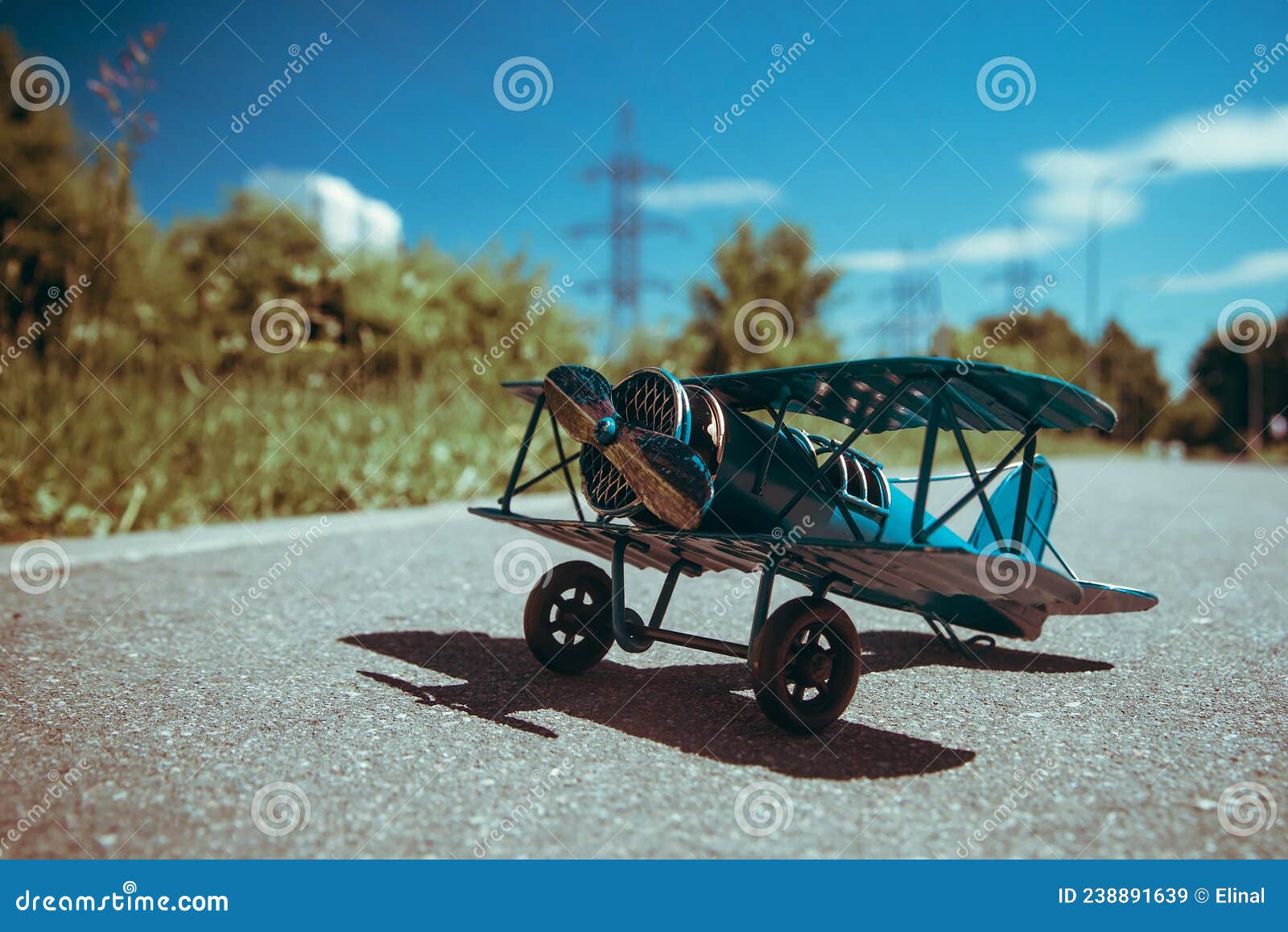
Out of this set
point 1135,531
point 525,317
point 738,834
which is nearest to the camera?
point 738,834

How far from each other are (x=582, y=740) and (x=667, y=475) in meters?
1.13

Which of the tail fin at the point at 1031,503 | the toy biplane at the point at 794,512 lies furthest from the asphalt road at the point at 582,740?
the tail fin at the point at 1031,503

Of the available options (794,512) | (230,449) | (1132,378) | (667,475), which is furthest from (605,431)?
(1132,378)

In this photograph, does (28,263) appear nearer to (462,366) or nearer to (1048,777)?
(462,366)

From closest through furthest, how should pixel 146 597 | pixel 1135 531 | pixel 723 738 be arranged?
pixel 723 738 < pixel 146 597 < pixel 1135 531

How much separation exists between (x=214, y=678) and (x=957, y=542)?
3.98 meters

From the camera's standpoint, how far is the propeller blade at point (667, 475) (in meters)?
3.75

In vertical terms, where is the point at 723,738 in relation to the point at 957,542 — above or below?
below

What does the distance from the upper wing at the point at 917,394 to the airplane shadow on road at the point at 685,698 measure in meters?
1.43

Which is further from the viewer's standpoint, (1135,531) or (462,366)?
(462,366)

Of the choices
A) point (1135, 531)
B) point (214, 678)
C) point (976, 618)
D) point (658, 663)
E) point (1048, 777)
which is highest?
point (1135, 531)

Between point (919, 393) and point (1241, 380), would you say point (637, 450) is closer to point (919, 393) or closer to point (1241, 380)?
point (919, 393)

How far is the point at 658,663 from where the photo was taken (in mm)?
5188

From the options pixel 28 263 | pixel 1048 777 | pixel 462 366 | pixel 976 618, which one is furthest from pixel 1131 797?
pixel 28 263
